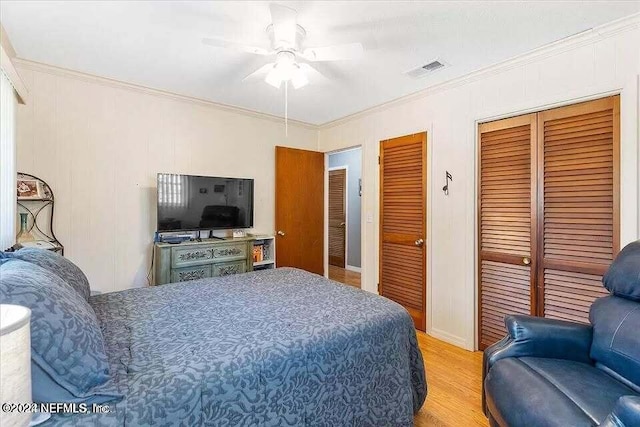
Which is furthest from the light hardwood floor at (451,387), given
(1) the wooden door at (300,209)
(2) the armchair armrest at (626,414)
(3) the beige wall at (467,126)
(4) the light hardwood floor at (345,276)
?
(4) the light hardwood floor at (345,276)

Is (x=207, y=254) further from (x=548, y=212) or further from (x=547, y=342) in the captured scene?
(x=548, y=212)

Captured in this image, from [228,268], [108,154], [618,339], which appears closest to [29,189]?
[108,154]

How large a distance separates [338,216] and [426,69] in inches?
163

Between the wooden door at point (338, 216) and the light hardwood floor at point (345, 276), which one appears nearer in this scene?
the light hardwood floor at point (345, 276)

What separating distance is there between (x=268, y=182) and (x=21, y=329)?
3527mm

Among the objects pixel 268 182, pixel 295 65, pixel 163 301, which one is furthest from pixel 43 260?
pixel 268 182

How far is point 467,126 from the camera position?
2.83 m

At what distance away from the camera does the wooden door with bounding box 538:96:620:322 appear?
6.80 feet

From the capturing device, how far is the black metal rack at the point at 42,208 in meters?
2.58

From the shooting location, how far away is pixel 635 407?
0.96m

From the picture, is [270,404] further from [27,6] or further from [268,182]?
[268,182]

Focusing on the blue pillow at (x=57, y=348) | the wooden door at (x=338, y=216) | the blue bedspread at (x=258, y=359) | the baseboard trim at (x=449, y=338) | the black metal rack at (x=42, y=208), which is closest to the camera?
the blue pillow at (x=57, y=348)

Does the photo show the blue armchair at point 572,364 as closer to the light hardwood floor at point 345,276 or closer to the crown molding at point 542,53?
the crown molding at point 542,53

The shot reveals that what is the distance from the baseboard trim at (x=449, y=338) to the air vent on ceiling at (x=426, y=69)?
2.47 m
